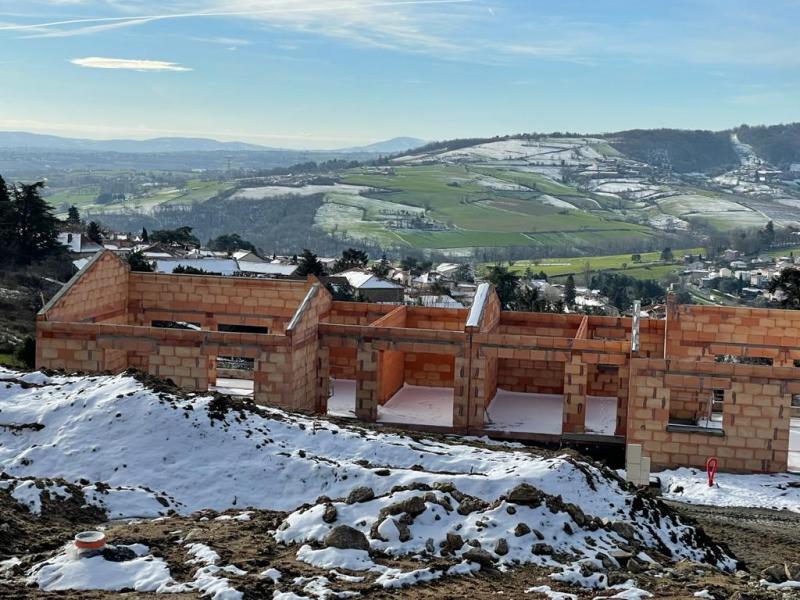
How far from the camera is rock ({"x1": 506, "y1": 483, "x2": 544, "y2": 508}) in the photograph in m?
13.6

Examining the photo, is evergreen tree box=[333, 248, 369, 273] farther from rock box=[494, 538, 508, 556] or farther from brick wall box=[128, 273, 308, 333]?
rock box=[494, 538, 508, 556]

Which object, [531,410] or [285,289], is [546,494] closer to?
[531,410]

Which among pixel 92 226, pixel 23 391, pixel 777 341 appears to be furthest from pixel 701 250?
pixel 23 391

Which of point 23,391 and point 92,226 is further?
point 92,226

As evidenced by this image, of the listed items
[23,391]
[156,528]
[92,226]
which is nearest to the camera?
[156,528]

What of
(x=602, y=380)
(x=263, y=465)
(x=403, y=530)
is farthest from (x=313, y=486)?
(x=602, y=380)

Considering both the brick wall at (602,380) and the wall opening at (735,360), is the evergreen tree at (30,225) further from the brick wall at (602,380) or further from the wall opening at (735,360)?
the brick wall at (602,380)

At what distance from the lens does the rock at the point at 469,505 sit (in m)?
13.4

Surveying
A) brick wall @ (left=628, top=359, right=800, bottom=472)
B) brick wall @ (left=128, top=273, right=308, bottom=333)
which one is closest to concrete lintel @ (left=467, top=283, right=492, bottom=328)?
brick wall @ (left=628, top=359, right=800, bottom=472)

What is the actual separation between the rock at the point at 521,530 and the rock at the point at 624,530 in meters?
1.60

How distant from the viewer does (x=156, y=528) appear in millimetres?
13219

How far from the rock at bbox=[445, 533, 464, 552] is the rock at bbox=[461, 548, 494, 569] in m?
0.19

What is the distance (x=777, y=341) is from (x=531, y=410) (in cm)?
714

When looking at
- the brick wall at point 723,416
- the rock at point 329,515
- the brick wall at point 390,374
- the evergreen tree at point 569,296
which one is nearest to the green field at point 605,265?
the evergreen tree at point 569,296
